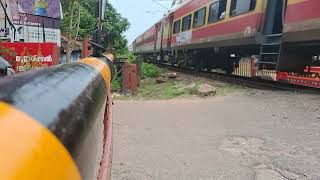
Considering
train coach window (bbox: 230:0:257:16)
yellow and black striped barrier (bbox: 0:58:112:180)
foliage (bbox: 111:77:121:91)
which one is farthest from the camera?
foliage (bbox: 111:77:121:91)

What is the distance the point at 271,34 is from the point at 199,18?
21.1 feet

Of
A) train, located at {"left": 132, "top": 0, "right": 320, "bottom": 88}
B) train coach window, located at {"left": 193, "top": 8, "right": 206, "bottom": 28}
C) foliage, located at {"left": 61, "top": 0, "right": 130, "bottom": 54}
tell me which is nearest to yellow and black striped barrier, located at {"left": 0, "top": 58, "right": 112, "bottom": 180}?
train, located at {"left": 132, "top": 0, "right": 320, "bottom": 88}

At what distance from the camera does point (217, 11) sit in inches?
589

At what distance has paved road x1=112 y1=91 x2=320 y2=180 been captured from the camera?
4688 mm

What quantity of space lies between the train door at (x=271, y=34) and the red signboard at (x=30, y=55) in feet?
15.2

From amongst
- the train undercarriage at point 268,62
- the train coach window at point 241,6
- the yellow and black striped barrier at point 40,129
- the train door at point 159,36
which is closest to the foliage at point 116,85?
the train undercarriage at point 268,62

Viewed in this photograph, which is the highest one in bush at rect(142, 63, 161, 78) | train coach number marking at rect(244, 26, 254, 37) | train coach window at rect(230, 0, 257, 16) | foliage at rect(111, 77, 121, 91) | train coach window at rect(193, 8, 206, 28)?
train coach window at rect(230, 0, 257, 16)

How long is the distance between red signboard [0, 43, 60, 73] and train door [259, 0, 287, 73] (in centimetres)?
463

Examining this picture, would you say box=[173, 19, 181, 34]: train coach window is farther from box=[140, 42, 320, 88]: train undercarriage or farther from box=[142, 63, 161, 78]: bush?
box=[142, 63, 161, 78]: bush

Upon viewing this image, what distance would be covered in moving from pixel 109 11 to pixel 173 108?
2981 cm

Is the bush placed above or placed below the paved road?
below

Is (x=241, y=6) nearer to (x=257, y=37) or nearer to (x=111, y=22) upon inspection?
(x=257, y=37)

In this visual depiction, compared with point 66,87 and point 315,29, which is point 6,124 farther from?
point 315,29

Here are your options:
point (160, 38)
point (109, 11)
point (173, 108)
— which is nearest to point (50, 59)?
point (173, 108)
